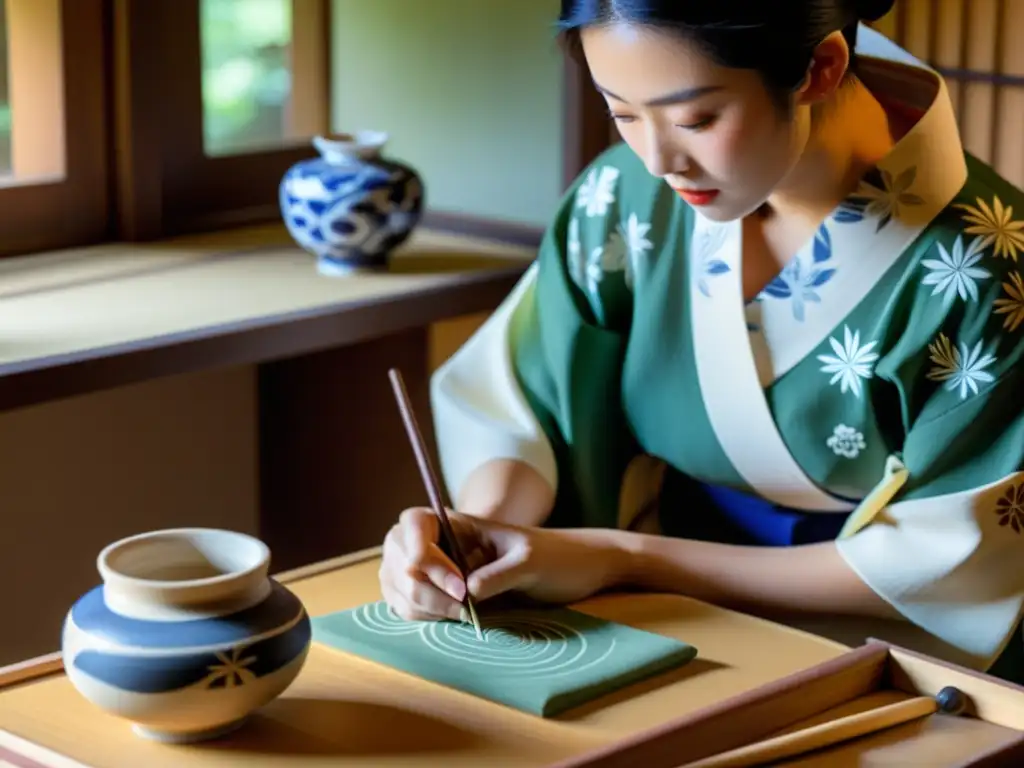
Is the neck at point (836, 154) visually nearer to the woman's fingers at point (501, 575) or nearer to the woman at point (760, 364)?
the woman at point (760, 364)

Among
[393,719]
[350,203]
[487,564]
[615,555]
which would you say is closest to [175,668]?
[393,719]

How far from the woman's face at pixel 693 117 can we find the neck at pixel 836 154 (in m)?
0.08

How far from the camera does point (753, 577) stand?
1.56 m

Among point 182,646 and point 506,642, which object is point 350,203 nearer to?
point 506,642

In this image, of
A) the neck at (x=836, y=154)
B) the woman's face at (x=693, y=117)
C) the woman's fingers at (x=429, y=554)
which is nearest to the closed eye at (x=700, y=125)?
the woman's face at (x=693, y=117)

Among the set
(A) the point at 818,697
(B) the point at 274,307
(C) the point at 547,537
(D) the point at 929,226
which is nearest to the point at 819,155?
(D) the point at 929,226

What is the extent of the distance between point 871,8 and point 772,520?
49 centimetres

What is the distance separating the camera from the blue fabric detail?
5.51ft

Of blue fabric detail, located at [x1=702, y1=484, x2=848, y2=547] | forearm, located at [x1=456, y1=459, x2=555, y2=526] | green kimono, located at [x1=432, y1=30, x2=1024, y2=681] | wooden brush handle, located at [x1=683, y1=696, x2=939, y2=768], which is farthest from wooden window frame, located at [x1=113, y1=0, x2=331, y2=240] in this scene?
wooden brush handle, located at [x1=683, y1=696, x2=939, y2=768]

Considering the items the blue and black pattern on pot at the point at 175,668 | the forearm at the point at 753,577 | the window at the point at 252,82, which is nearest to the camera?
the blue and black pattern on pot at the point at 175,668

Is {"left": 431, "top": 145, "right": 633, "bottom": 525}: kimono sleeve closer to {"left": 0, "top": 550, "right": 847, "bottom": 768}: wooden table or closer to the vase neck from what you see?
{"left": 0, "top": 550, "right": 847, "bottom": 768}: wooden table

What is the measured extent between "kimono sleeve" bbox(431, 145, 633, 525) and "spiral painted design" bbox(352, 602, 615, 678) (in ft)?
0.98

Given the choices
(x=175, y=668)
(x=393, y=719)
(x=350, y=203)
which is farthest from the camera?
(x=350, y=203)

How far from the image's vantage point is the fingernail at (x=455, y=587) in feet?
4.53
